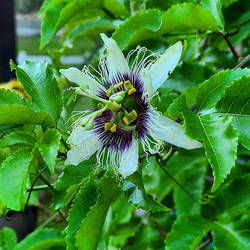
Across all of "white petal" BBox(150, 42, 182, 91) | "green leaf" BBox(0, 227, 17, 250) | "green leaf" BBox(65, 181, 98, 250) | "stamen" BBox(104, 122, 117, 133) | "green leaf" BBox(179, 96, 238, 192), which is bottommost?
"green leaf" BBox(0, 227, 17, 250)

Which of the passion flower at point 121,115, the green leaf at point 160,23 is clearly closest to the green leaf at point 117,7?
the green leaf at point 160,23

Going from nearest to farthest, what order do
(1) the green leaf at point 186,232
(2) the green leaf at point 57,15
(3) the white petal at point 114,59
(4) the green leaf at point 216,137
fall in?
(4) the green leaf at point 216,137 < (3) the white petal at point 114,59 < (1) the green leaf at point 186,232 < (2) the green leaf at point 57,15

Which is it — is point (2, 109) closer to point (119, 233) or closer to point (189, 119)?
point (189, 119)

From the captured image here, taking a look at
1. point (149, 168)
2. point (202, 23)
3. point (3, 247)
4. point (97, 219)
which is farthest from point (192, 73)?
point (3, 247)

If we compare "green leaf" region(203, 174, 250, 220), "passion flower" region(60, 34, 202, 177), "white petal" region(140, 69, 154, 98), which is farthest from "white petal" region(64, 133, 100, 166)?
"green leaf" region(203, 174, 250, 220)

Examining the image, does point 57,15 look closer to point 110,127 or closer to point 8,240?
point 110,127

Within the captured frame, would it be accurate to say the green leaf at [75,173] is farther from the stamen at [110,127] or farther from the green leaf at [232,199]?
the green leaf at [232,199]

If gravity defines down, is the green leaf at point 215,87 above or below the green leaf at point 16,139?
above

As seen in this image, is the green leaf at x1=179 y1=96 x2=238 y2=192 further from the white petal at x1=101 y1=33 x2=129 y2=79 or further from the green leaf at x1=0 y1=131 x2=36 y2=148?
the green leaf at x1=0 y1=131 x2=36 y2=148
